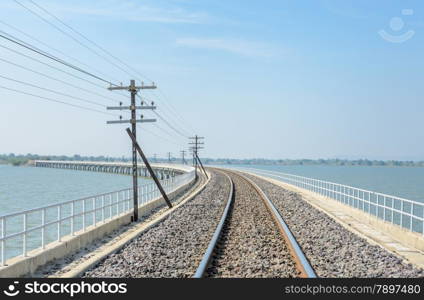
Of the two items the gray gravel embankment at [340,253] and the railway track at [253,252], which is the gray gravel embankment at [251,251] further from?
the gray gravel embankment at [340,253]

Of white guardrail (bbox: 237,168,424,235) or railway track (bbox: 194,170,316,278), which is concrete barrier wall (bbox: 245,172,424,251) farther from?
railway track (bbox: 194,170,316,278)

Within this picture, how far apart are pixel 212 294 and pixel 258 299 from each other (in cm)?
78

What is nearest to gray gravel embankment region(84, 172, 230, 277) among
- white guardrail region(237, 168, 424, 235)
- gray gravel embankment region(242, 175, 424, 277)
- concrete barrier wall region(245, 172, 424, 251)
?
gray gravel embankment region(242, 175, 424, 277)

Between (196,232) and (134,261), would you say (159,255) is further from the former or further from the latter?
(196,232)

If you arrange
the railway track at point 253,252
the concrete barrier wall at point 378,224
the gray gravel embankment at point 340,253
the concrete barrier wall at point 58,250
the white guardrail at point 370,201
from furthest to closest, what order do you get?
the white guardrail at point 370,201
the concrete barrier wall at point 378,224
the gray gravel embankment at point 340,253
the railway track at point 253,252
the concrete barrier wall at point 58,250

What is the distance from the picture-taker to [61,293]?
908 cm

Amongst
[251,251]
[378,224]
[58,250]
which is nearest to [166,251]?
[251,251]

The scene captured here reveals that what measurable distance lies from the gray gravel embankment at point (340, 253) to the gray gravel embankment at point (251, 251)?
70 cm

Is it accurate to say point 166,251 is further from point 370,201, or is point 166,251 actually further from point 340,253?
point 370,201

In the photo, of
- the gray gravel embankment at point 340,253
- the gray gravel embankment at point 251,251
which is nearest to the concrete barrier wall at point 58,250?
the gray gravel embankment at point 251,251

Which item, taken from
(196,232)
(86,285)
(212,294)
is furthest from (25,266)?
(196,232)

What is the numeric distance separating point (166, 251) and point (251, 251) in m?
2.26

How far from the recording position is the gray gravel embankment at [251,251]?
11.4m

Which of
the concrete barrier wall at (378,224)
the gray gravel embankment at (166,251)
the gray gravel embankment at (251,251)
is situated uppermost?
the concrete barrier wall at (378,224)
